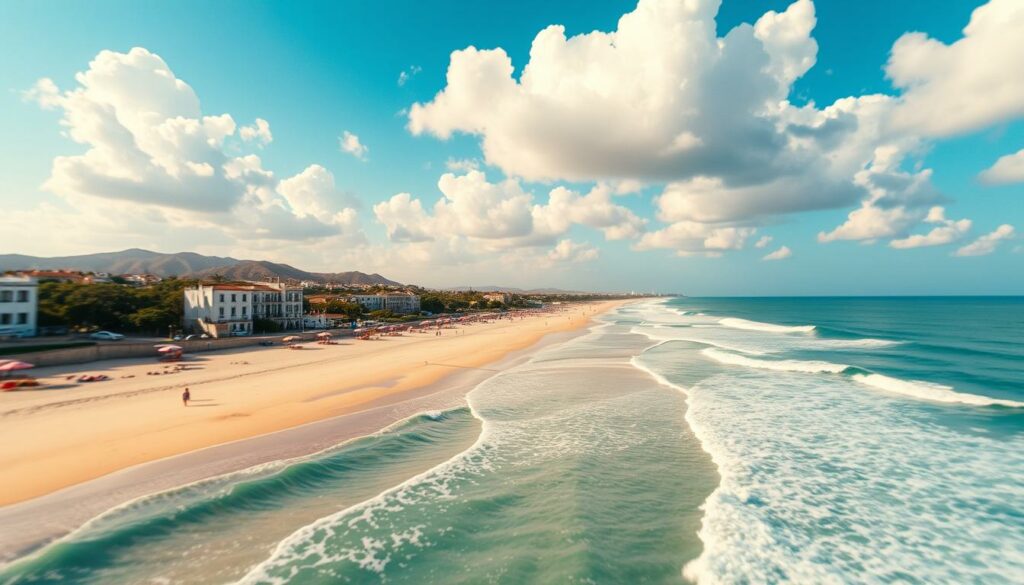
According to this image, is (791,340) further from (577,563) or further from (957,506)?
(577,563)

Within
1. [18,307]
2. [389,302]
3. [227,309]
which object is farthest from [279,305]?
[389,302]

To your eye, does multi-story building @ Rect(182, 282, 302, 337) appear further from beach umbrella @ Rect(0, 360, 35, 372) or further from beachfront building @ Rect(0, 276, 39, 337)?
beach umbrella @ Rect(0, 360, 35, 372)

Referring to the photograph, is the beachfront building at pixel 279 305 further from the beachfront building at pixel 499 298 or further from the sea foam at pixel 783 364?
the beachfront building at pixel 499 298

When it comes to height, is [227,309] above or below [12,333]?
above

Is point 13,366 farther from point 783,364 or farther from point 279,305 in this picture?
point 783,364

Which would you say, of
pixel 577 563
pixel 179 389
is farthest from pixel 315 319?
pixel 577 563

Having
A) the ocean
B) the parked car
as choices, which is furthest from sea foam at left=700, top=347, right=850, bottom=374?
the parked car

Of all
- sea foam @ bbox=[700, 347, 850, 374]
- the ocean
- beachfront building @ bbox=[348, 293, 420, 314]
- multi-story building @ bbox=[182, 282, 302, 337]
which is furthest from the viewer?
beachfront building @ bbox=[348, 293, 420, 314]

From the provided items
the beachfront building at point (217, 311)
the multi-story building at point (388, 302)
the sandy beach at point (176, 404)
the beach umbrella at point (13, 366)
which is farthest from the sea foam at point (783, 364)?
the multi-story building at point (388, 302)
